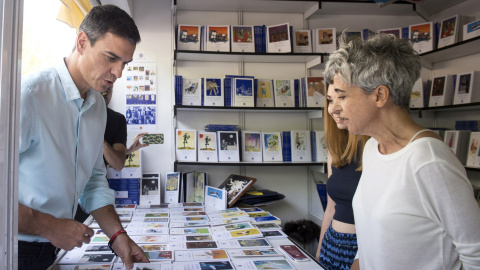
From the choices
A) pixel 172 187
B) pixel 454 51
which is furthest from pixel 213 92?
pixel 454 51

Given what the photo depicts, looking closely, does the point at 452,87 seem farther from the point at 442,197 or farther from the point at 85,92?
the point at 85,92

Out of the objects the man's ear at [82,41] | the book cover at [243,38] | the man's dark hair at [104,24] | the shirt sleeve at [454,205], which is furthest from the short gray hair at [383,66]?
the book cover at [243,38]

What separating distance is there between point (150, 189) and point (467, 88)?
275cm

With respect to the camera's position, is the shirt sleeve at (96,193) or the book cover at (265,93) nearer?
the shirt sleeve at (96,193)

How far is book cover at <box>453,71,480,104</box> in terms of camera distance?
2.70m

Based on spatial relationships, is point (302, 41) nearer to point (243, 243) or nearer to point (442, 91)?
point (442, 91)

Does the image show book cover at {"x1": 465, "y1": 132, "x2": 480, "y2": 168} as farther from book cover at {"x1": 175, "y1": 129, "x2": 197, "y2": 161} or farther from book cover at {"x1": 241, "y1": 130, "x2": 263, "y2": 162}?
book cover at {"x1": 175, "y1": 129, "x2": 197, "y2": 161}

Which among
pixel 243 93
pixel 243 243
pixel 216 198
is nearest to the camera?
pixel 243 243

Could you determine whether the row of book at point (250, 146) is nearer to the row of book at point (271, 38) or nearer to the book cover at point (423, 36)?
the row of book at point (271, 38)

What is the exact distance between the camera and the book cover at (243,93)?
3.11m

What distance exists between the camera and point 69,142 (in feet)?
3.91

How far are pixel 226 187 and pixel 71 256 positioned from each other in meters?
1.54

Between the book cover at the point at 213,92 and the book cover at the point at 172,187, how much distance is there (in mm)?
695

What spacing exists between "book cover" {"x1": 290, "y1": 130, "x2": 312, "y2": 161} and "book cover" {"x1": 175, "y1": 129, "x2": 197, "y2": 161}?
2.96 feet
